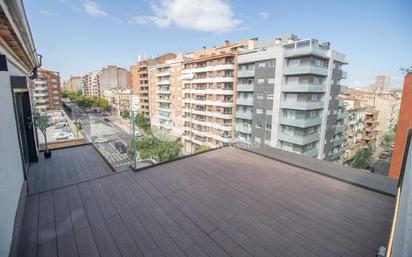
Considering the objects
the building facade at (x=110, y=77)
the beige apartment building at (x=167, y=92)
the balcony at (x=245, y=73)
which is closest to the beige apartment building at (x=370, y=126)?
the balcony at (x=245, y=73)

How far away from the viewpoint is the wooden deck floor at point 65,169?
4.06m

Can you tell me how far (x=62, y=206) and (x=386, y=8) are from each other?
1657cm

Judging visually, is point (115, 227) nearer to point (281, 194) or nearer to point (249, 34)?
point (281, 194)

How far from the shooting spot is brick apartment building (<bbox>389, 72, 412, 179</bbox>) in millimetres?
A: 5539

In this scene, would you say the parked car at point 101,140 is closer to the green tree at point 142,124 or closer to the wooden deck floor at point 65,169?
the wooden deck floor at point 65,169

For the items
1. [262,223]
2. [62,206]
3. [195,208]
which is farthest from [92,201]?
[262,223]

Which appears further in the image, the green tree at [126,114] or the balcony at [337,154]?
the balcony at [337,154]

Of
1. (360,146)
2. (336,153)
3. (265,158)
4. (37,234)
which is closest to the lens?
(37,234)

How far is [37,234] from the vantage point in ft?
8.30

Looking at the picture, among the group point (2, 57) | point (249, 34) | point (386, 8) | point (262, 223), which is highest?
point (249, 34)

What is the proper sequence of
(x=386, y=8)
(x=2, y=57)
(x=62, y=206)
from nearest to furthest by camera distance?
(x=2, y=57)
(x=62, y=206)
(x=386, y=8)

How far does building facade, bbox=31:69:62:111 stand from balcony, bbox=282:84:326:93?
46.8 metres

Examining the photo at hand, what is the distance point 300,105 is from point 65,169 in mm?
18724

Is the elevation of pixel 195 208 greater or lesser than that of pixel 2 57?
lesser
